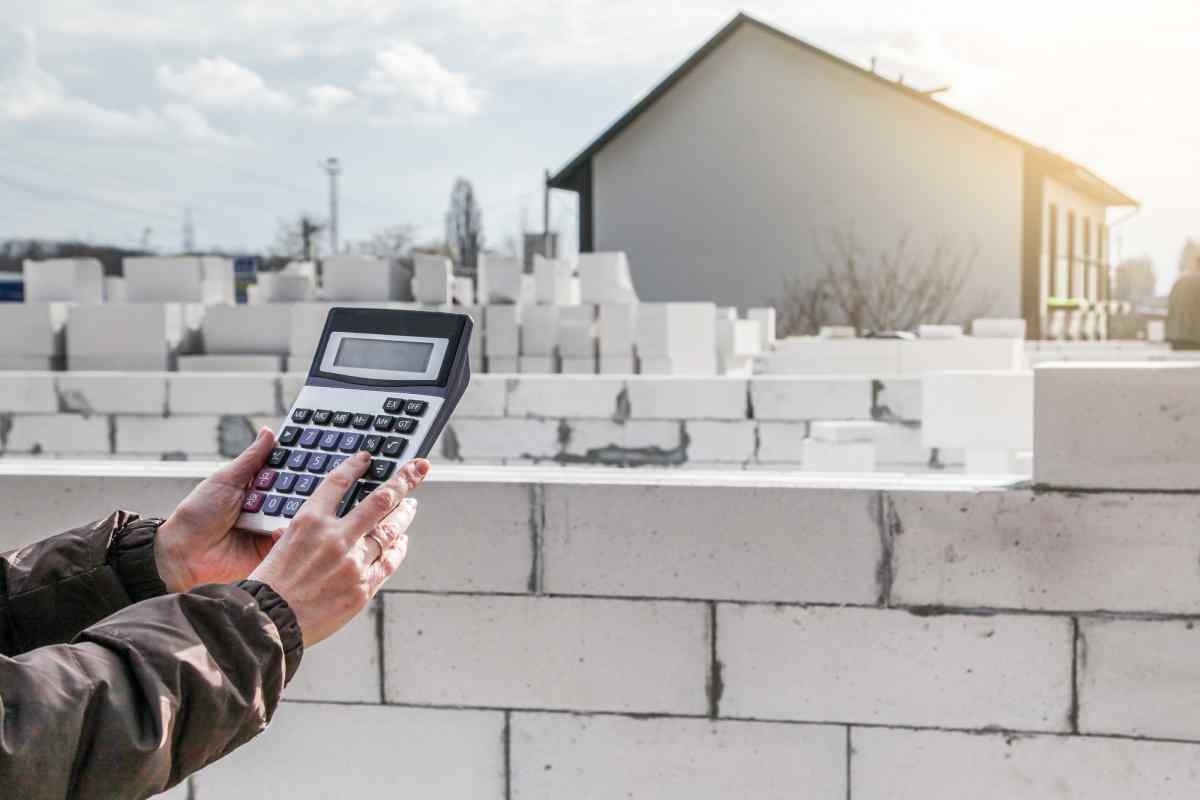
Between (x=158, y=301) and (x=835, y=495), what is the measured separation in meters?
14.7

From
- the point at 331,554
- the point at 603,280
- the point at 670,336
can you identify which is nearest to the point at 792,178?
the point at 603,280

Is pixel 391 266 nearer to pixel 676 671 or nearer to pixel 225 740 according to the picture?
pixel 676 671

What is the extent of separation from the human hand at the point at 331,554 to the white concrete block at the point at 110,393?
9.28m

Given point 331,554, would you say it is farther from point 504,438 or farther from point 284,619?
point 504,438

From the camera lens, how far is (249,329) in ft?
48.9

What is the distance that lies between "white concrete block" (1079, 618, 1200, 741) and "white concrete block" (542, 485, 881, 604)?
0.54m

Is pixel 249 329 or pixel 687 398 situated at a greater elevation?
pixel 249 329

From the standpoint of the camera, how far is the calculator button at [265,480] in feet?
6.15

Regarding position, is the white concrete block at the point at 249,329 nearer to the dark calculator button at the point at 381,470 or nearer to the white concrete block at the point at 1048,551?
the white concrete block at the point at 1048,551

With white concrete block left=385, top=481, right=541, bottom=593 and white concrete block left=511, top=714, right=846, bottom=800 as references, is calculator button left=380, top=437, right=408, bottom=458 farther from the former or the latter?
white concrete block left=511, top=714, right=846, bottom=800

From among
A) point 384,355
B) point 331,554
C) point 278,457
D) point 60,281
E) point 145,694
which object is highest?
point 60,281

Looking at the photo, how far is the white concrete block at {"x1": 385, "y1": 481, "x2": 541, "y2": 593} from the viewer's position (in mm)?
3219

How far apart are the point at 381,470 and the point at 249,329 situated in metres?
13.8

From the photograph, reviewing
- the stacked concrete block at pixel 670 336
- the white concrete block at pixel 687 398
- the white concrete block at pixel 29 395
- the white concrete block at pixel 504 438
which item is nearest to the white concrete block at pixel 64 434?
the white concrete block at pixel 29 395
